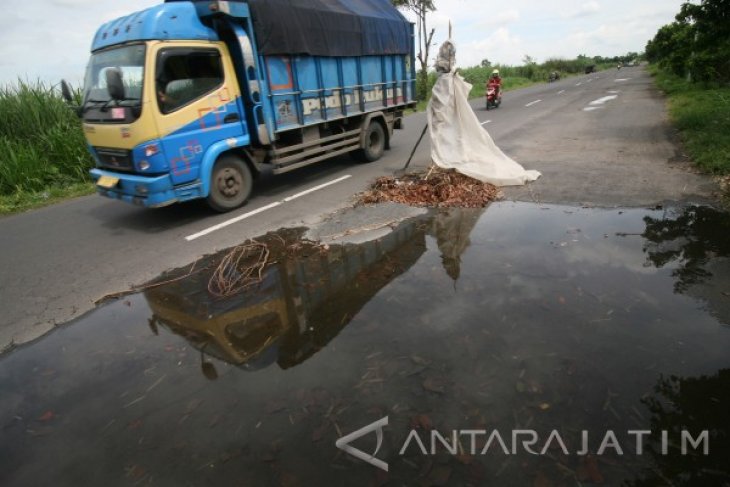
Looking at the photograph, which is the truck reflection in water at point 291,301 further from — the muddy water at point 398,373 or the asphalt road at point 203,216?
the asphalt road at point 203,216

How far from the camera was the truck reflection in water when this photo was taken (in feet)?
10.8

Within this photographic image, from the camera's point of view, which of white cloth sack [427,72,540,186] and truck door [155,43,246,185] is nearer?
truck door [155,43,246,185]

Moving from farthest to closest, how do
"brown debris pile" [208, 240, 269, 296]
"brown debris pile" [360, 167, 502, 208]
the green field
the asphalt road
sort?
the green field
"brown debris pile" [360, 167, 502, 208]
the asphalt road
"brown debris pile" [208, 240, 269, 296]

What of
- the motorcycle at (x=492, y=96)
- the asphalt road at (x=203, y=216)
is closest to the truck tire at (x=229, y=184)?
the asphalt road at (x=203, y=216)

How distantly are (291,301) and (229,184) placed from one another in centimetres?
337

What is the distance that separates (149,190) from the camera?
5582mm

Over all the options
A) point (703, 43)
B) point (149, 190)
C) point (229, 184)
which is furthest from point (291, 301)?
point (703, 43)

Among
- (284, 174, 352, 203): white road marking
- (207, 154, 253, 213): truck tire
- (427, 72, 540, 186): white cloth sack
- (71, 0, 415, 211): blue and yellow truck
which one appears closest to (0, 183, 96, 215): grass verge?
(71, 0, 415, 211): blue and yellow truck

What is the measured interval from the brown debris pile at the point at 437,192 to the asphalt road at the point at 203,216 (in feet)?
1.53

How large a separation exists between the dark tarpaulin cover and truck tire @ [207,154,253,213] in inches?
71.4

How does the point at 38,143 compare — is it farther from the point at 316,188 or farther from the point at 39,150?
the point at 316,188

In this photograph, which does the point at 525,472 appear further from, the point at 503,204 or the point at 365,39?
the point at 365,39

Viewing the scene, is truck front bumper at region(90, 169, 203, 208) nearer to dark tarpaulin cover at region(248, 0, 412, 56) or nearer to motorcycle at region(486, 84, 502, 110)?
dark tarpaulin cover at region(248, 0, 412, 56)

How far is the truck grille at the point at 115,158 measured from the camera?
18.6ft
